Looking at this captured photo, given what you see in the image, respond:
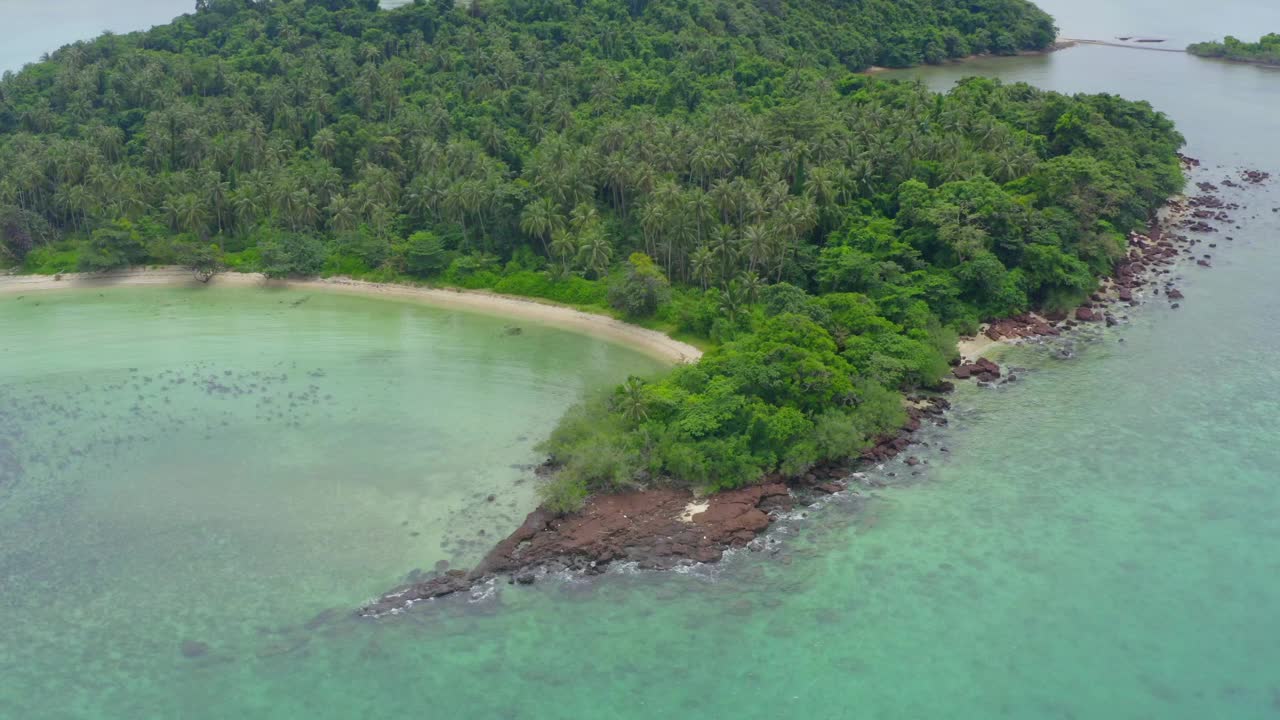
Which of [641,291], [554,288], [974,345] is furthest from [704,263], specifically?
[974,345]

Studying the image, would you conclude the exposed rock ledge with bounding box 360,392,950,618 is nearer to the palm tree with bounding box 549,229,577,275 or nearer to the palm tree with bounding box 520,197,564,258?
the palm tree with bounding box 549,229,577,275

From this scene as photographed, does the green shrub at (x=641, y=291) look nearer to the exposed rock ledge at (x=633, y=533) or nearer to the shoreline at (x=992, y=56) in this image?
the exposed rock ledge at (x=633, y=533)

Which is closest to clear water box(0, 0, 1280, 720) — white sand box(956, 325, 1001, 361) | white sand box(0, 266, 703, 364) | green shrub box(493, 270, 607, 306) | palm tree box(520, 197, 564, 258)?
white sand box(956, 325, 1001, 361)

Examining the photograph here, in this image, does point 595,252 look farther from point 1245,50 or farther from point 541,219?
point 1245,50

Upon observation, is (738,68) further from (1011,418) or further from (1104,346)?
(1011,418)

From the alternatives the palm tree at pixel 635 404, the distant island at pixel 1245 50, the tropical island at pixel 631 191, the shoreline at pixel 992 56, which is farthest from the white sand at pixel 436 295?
the distant island at pixel 1245 50

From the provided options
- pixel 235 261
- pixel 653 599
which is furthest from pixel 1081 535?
pixel 235 261

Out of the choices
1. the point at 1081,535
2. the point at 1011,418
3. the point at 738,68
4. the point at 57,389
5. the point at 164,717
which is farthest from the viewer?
the point at 738,68
